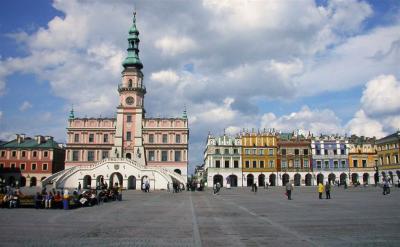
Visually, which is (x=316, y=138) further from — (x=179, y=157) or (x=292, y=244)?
(x=292, y=244)

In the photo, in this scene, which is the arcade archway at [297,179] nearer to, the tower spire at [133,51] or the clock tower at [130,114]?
the clock tower at [130,114]

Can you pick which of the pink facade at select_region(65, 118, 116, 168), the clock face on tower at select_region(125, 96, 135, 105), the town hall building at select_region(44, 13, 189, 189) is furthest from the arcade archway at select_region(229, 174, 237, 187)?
the clock face on tower at select_region(125, 96, 135, 105)

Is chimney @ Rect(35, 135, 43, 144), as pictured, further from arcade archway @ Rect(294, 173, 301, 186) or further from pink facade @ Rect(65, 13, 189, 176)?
arcade archway @ Rect(294, 173, 301, 186)

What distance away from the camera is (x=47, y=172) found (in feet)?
285

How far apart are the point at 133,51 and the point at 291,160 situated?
4045 centimetres

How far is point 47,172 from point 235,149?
133 ft

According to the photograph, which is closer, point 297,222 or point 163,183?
point 297,222

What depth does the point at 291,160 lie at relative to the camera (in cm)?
8819

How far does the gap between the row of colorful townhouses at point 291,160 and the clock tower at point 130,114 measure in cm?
1759

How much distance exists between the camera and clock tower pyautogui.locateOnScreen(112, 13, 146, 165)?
78250 mm

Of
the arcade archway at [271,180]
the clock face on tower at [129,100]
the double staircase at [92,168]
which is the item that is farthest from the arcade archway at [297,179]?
the clock face on tower at [129,100]

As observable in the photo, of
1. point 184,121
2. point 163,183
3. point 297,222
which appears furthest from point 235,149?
point 297,222

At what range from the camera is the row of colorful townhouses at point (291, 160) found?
285ft

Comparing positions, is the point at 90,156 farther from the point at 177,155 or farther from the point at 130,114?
the point at 177,155
